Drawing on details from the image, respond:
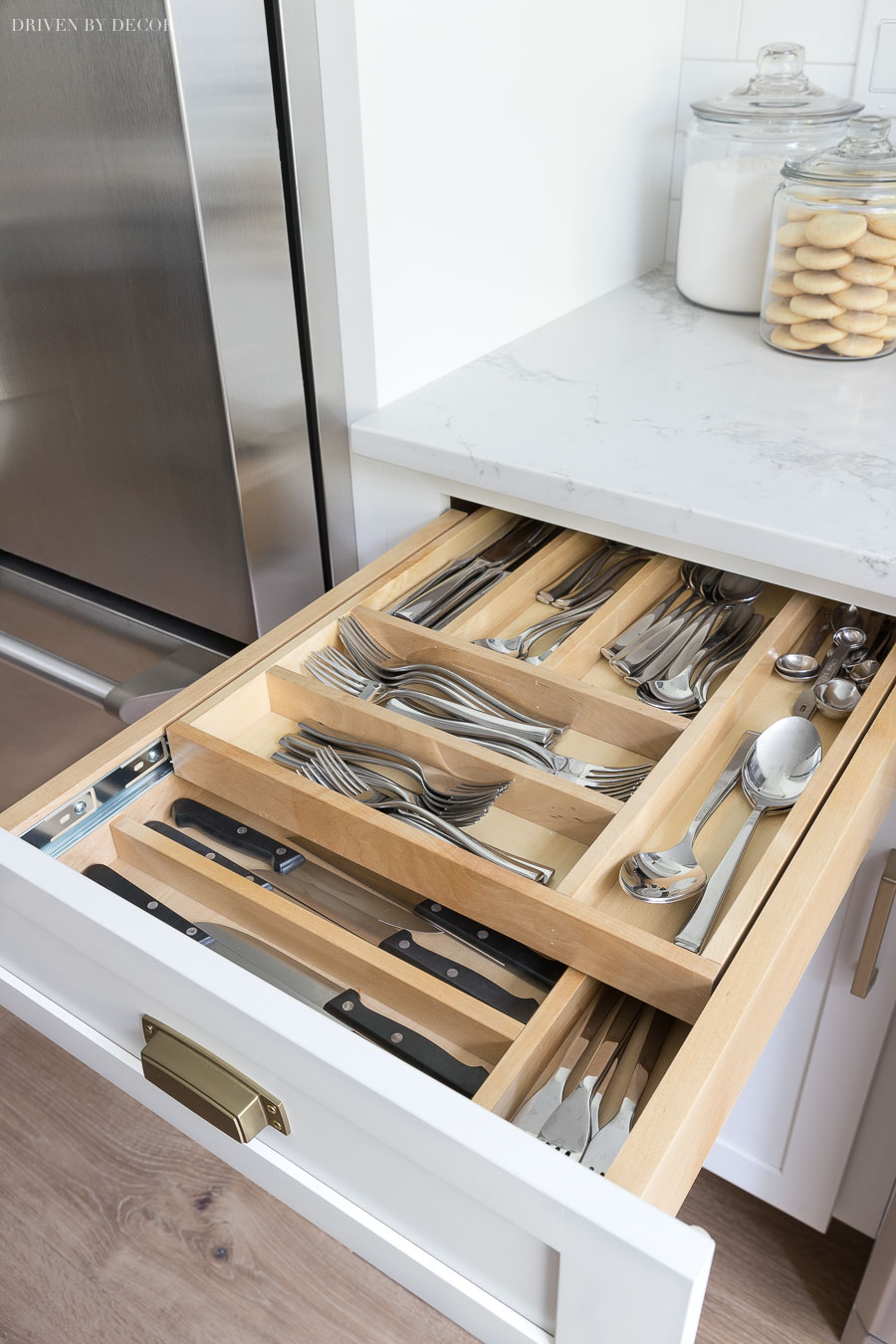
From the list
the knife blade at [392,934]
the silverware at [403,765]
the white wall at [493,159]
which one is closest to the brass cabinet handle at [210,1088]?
the knife blade at [392,934]

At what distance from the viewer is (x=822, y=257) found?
1.00m

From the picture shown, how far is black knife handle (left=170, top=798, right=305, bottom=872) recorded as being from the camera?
0.69 meters

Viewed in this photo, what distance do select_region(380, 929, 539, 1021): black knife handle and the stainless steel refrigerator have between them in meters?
0.43

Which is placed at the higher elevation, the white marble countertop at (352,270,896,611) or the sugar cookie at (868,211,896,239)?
the sugar cookie at (868,211,896,239)

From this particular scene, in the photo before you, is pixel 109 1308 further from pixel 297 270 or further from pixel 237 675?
pixel 297 270

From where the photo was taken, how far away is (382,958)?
59 cm

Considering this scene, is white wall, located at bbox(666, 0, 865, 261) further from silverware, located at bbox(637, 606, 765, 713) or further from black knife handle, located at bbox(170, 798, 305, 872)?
black knife handle, located at bbox(170, 798, 305, 872)

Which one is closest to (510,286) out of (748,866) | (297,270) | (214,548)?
(297,270)

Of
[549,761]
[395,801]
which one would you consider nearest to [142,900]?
[395,801]

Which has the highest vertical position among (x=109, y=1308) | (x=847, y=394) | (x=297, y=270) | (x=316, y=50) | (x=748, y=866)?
(x=316, y=50)

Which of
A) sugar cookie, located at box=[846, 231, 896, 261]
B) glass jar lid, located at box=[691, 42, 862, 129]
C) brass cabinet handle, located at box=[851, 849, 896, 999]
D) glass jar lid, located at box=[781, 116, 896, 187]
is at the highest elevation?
glass jar lid, located at box=[691, 42, 862, 129]

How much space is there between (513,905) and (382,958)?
0.27 feet

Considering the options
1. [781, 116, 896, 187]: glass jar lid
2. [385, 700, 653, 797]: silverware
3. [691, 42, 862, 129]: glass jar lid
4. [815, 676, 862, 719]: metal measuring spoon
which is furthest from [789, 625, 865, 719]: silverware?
[691, 42, 862, 129]: glass jar lid

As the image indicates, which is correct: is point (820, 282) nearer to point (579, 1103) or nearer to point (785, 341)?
point (785, 341)
